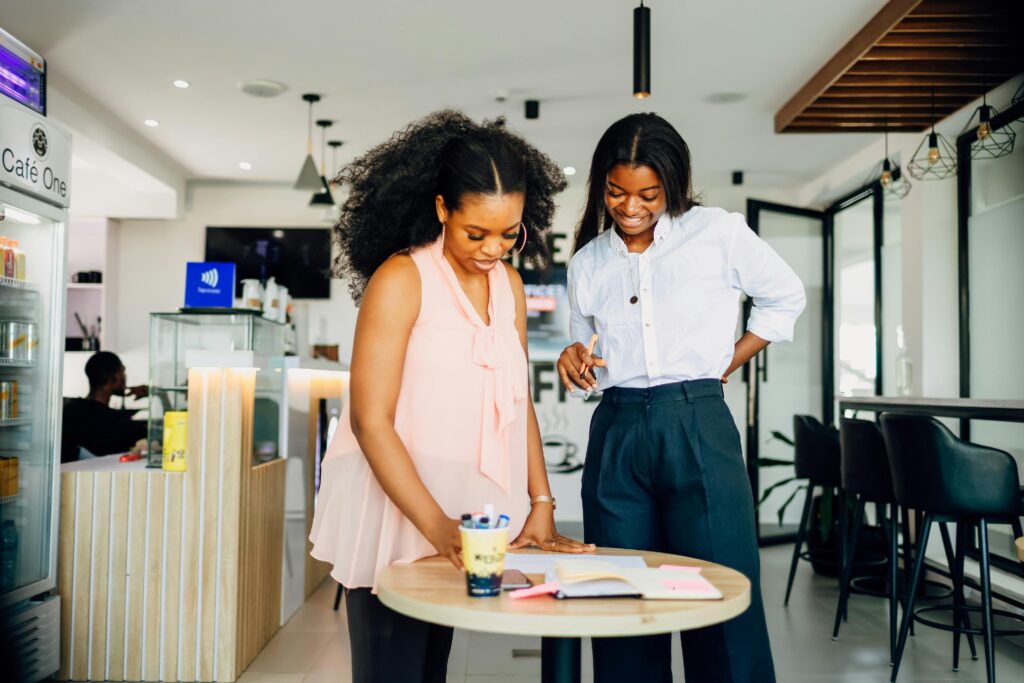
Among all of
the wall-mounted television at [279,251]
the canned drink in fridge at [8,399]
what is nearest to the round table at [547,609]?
the canned drink in fridge at [8,399]

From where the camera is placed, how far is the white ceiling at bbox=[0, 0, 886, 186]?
13.4 feet

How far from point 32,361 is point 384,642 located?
7.89 feet

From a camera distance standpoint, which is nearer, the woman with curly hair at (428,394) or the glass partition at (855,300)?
the woman with curly hair at (428,394)

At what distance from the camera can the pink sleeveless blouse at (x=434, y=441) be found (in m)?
1.42

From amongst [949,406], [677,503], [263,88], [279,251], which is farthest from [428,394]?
[279,251]

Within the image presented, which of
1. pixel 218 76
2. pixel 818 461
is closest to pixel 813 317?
pixel 818 461

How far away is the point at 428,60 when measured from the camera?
15.4 feet

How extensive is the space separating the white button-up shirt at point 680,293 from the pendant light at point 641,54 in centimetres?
167

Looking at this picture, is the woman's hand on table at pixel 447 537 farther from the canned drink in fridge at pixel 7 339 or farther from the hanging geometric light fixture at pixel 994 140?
the hanging geometric light fixture at pixel 994 140

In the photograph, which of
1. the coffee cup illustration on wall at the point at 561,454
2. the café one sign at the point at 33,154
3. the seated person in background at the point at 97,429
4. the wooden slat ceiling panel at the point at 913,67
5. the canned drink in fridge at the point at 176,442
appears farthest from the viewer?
the coffee cup illustration on wall at the point at 561,454

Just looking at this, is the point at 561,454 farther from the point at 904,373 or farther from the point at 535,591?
the point at 535,591

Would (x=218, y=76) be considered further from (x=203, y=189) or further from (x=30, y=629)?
(x=30, y=629)

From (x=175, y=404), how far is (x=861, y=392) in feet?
16.9

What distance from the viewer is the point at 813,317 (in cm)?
694
